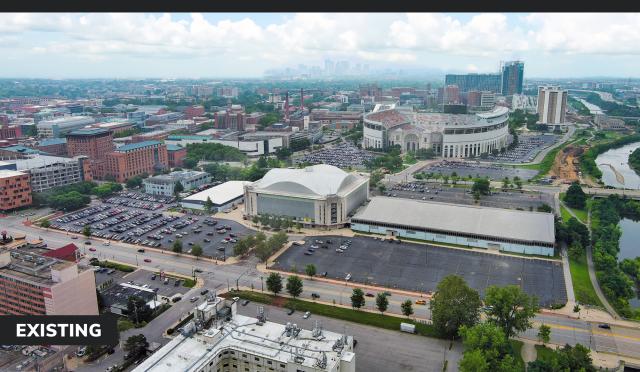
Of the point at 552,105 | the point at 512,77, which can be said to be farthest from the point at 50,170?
the point at 512,77

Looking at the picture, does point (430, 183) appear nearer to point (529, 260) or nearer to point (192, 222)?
point (529, 260)

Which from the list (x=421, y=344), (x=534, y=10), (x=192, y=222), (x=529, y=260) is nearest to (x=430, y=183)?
(x=529, y=260)

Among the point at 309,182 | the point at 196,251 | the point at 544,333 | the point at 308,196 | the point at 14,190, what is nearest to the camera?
the point at 544,333

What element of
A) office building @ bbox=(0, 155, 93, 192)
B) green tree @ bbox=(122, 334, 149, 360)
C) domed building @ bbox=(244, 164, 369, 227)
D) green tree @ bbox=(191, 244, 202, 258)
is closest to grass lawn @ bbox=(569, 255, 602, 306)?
domed building @ bbox=(244, 164, 369, 227)

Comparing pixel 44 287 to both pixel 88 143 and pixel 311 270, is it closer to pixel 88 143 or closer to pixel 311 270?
pixel 311 270

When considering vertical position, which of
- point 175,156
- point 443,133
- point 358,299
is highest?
point 443,133
